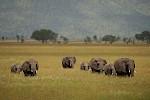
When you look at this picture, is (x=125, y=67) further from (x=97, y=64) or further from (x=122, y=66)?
(x=97, y=64)

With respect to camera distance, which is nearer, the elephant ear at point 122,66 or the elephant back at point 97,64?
the elephant ear at point 122,66

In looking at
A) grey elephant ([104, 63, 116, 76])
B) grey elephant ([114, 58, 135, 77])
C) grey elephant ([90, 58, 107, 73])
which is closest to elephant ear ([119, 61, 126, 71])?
grey elephant ([114, 58, 135, 77])

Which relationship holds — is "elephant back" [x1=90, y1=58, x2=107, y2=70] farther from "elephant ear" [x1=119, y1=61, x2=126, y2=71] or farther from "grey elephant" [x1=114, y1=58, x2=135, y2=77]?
"elephant ear" [x1=119, y1=61, x2=126, y2=71]

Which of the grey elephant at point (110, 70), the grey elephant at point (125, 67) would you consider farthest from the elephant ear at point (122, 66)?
the grey elephant at point (110, 70)

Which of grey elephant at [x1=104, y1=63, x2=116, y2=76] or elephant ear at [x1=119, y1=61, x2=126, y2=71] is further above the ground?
elephant ear at [x1=119, y1=61, x2=126, y2=71]

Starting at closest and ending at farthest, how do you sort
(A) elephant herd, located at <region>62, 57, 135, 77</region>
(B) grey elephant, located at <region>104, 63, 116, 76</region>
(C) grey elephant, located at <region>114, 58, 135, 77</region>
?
(C) grey elephant, located at <region>114, 58, 135, 77</region> < (A) elephant herd, located at <region>62, 57, 135, 77</region> < (B) grey elephant, located at <region>104, 63, 116, 76</region>

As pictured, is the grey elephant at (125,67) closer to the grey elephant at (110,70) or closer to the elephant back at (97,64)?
the grey elephant at (110,70)

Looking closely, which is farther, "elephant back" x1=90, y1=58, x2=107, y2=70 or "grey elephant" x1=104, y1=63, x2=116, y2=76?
"elephant back" x1=90, y1=58, x2=107, y2=70

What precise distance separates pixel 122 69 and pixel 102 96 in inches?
391

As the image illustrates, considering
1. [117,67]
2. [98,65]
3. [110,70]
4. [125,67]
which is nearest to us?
[125,67]

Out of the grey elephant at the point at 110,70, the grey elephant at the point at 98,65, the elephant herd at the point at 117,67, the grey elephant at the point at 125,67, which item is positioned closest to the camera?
the grey elephant at the point at 125,67

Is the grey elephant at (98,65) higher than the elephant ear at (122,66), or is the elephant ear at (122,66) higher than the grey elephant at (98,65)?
the elephant ear at (122,66)

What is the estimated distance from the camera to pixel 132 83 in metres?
31.2

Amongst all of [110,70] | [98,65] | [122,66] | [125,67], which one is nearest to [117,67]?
[122,66]
